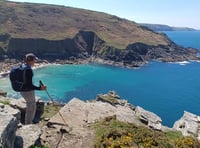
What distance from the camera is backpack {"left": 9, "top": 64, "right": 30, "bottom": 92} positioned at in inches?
567

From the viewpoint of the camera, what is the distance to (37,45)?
168750mm

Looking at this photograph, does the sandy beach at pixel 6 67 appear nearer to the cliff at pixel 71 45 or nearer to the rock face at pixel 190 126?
the cliff at pixel 71 45

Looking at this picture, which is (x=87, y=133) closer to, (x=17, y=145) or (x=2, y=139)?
(x=17, y=145)

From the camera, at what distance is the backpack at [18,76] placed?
14.4 metres

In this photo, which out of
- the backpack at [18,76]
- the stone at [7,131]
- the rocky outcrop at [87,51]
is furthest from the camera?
the rocky outcrop at [87,51]

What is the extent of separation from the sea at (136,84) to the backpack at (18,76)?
213 feet

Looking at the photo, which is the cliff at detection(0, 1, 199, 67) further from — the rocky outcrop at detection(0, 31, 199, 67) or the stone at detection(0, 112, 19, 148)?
the stone at detection(0, 112, 19, 148)

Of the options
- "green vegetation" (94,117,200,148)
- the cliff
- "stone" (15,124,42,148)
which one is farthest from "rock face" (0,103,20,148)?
the cliff

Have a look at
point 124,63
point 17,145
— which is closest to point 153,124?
point 17,145

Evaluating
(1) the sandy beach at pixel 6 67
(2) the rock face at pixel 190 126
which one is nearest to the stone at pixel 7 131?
(2) the rock face at pixel 190 126

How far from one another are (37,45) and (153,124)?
15229 cm

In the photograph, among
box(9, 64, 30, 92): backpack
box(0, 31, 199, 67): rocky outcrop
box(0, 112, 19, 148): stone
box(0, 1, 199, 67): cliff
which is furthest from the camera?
box(0, 1, 199, 67): cliff

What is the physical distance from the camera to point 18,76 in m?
14.5

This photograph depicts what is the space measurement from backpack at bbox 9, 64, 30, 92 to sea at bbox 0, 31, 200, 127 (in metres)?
64.9
